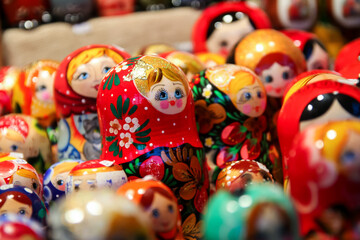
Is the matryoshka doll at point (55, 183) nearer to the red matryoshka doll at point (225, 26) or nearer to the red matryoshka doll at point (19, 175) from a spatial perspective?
the red matryoshka doll at point (19, 175)

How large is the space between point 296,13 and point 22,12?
1128 millimetres

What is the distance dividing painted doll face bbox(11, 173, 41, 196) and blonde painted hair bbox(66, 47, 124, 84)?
10.5 inches

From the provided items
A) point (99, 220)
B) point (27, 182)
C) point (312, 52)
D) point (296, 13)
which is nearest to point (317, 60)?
point (312, 52)

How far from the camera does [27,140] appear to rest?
133 centimetres

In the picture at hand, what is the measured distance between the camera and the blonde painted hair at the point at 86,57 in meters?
1.30

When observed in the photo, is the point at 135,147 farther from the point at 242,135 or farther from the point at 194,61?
the point at 194,61

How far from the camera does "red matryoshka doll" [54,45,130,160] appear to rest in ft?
4.23

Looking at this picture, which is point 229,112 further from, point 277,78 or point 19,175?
point 19,175

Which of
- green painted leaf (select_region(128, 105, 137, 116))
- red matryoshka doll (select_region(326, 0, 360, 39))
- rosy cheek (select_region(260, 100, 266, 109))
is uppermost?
green painted leaf (select_region(128, 105, 137, 116))

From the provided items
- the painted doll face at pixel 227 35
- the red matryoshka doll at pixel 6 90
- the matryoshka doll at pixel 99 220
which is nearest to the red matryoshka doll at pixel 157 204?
the matryoshka doll at pixel 99 220

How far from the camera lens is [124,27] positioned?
2.40 meters

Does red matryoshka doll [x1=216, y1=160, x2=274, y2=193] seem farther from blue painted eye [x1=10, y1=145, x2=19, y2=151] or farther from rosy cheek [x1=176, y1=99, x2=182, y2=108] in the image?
blue painted eye [x1=10, y1=145, x2=19, y2=151]

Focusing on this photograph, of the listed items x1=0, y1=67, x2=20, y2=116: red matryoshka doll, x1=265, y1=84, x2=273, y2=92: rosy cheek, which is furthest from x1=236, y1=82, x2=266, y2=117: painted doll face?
x1=0, y1=67, x2=20, y2=116: red matryoshka doll

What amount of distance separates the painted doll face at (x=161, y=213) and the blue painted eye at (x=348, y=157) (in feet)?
0.92
